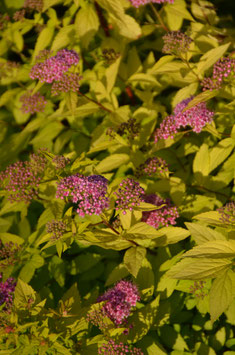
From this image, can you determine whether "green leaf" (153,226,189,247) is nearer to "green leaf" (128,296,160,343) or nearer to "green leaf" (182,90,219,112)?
"green leaf" (128,296,160,343)

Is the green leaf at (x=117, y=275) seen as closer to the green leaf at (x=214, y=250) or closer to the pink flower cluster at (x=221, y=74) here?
the green leaf at (x=214, y=250)

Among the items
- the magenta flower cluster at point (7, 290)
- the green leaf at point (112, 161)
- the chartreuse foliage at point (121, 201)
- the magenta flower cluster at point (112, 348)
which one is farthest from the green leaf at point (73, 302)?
the green leaf at point (112, 161)

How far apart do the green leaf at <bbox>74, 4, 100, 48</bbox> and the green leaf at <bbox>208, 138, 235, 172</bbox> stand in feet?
4.59

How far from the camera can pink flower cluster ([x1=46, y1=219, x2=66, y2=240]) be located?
6.61 feet

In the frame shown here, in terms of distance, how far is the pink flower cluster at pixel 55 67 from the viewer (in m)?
2.61

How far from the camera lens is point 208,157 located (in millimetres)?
2635

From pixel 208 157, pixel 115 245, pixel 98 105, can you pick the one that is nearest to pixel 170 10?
pixel 98 105

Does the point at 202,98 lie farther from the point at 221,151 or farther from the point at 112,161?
the point at 112,161

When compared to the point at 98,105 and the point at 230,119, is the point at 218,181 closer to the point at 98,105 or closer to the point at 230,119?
the point at 230,119

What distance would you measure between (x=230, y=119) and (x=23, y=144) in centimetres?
212

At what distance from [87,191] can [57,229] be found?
0.28m

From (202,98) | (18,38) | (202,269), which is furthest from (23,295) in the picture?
(18,38)

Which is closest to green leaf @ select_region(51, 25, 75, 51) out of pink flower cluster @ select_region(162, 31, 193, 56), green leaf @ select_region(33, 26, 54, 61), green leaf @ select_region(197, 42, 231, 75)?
green leaf @ select_region(33, 26, 54, 61)

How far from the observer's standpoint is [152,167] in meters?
2.52
